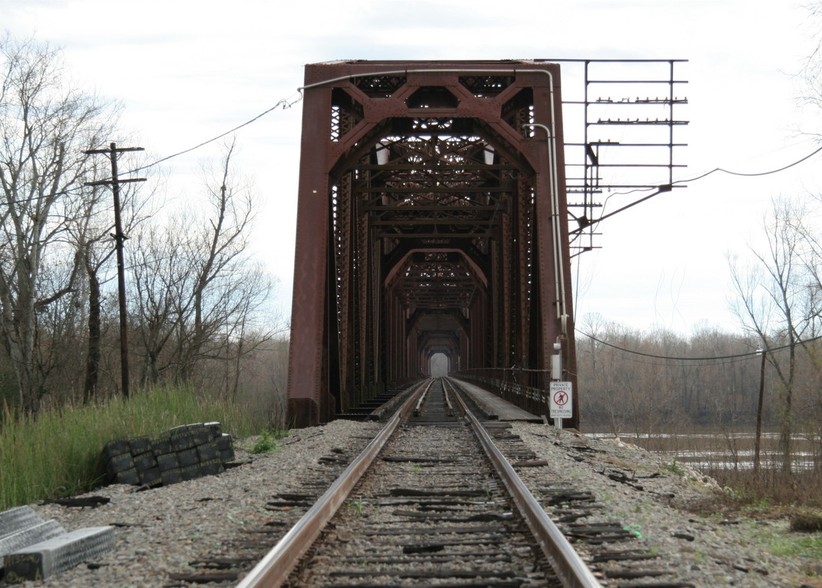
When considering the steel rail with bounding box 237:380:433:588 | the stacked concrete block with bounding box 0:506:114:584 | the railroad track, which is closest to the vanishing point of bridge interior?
the railroad track

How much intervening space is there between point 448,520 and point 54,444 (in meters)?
4.89

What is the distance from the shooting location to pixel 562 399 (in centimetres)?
1559

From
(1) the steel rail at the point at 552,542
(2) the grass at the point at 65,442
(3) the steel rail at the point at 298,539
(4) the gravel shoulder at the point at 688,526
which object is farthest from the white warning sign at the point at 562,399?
(3) the steel rail at the point at 298,539

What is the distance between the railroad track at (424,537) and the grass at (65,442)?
2.83m

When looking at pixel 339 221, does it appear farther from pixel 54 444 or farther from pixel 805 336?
pixel 805 336

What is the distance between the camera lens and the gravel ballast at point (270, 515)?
4961mm

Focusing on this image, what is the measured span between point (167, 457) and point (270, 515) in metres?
3.28

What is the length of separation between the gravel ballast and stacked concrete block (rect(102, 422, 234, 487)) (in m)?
0.33

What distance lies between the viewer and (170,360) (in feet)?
131

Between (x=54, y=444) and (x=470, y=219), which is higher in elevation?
(x=470, y=219)

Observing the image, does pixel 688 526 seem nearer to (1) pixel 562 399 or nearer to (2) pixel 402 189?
(1) pixel 562 399

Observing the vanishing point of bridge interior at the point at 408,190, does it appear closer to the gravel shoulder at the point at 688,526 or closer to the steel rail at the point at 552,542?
the gravel shoulder at the point at 688,526

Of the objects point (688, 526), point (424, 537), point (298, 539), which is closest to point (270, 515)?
point (424, 537)

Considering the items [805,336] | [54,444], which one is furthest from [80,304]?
[805,336]
